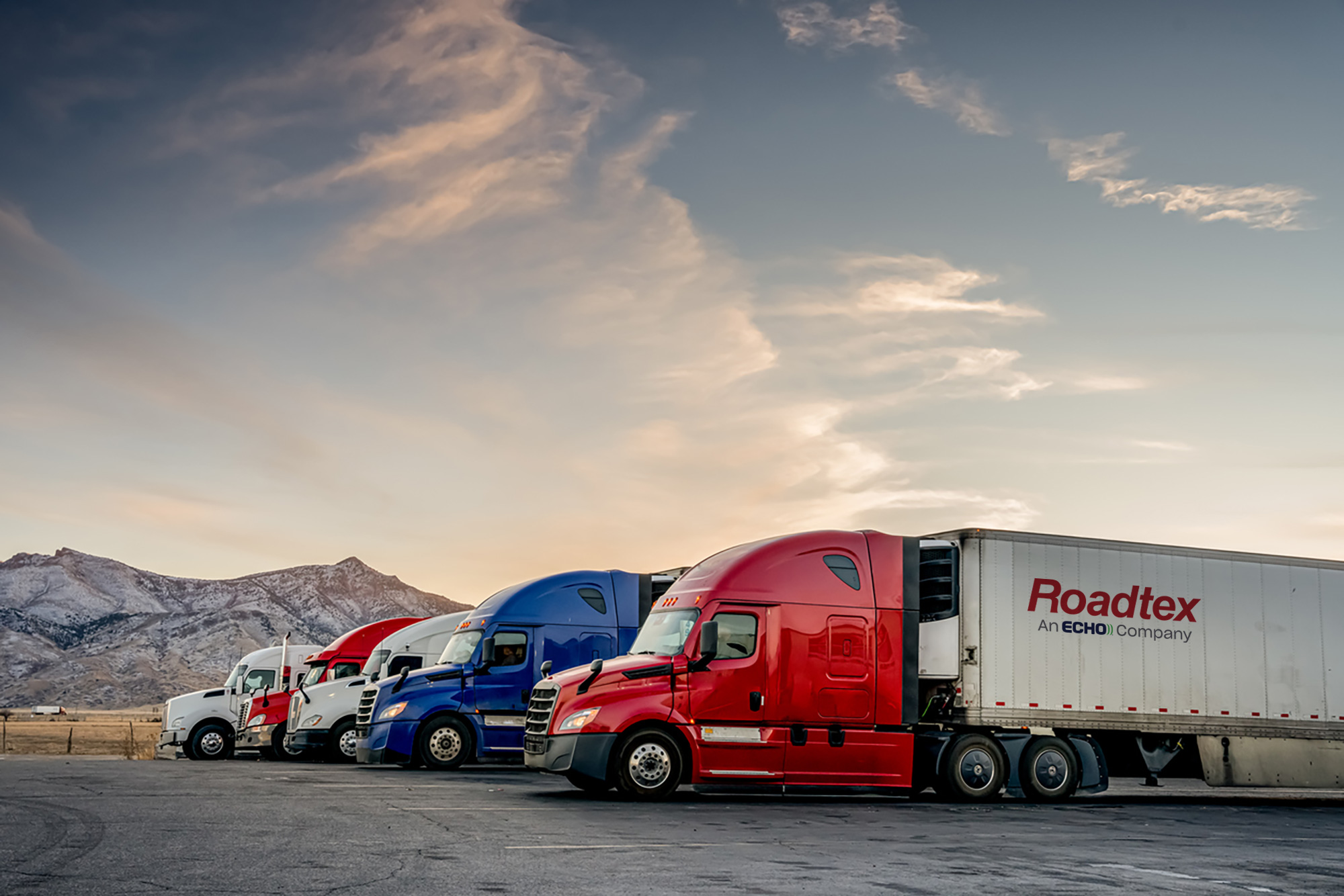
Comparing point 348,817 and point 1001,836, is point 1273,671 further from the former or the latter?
point 348,817

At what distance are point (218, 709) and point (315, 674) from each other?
9.42 feet

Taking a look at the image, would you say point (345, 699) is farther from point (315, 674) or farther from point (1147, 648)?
point (1147, 648)

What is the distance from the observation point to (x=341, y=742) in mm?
26078

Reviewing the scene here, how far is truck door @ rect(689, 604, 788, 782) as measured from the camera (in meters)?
16.2

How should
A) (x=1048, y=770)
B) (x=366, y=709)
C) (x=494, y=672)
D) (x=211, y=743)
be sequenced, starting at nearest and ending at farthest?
1. (x=1048, y=770)
2. (x=494, y=672)
3. (x=366, y=709)
4. (x=211, y=743)

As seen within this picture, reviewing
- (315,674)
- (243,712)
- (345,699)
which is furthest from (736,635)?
(243,712)

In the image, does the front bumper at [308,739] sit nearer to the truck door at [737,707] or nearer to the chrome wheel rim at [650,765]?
the chrome wheel rim at [650,765]

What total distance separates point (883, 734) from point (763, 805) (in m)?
2.10

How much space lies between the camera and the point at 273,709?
27.4m

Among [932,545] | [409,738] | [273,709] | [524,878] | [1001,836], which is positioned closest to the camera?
[524,878]

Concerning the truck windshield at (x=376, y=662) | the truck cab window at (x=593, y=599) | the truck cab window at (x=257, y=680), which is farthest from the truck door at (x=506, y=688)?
the truck cab window at (x=257, y=680)

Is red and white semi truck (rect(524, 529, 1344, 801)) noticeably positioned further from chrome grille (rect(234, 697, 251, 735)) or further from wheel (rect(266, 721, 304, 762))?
chrome grille (rect(234, 697, 251, 735))

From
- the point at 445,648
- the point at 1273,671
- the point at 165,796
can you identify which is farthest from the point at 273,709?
the point at 1273,671

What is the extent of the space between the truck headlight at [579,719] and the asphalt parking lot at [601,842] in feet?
3.04
